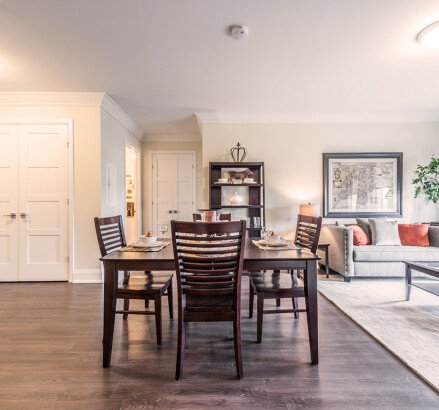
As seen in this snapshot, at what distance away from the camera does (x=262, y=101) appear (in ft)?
13.8

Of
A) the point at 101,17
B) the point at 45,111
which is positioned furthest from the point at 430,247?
the point at 45,111

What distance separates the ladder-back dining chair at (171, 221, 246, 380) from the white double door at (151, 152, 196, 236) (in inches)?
177

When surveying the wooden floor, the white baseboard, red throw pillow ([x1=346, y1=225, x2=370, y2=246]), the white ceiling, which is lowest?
the wooden floor

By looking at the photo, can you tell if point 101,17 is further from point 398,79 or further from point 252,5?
point 398,79

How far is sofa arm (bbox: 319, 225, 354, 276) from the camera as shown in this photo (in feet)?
12.7

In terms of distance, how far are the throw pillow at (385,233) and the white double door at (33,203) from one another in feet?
14.7

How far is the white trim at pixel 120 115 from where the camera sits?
4074 mm

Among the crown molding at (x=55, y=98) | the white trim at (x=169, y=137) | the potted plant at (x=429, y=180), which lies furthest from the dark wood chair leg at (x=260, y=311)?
the white trim at (x=169, y=137)

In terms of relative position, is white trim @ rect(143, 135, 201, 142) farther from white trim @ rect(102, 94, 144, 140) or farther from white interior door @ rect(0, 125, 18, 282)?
white interior door @ rect(0, 125, 18, 282)

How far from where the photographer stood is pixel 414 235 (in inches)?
165

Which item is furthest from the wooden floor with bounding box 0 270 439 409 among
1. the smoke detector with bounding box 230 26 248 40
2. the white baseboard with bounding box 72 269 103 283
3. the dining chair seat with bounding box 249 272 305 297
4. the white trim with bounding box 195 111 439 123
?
the white trim with bounding box 195 111 439 123

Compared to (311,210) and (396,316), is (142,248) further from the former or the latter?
(311,210)

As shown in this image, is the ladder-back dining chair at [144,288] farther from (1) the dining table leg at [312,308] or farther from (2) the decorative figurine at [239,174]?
(2) the decorative figurine at [239,174]

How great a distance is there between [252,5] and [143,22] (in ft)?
2.97
